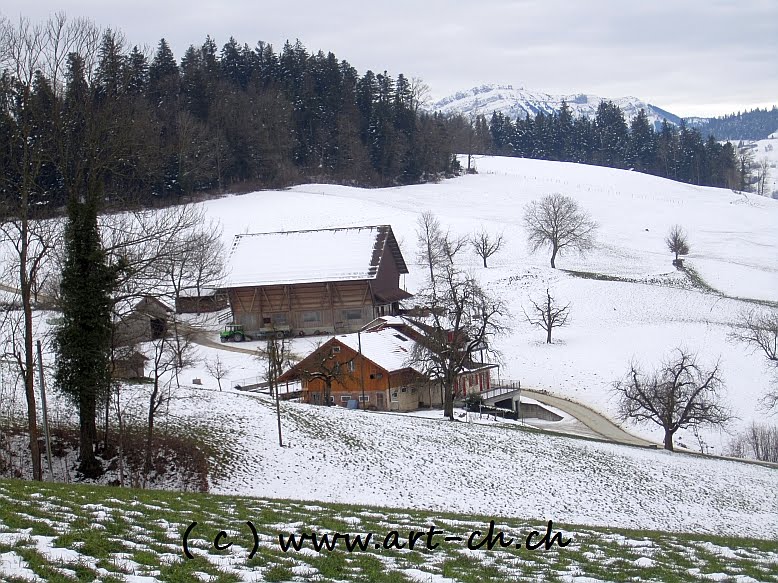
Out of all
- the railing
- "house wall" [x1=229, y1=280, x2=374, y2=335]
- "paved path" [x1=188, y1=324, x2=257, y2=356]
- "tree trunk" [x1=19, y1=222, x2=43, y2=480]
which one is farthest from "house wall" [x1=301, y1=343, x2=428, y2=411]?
"tree trunk" [x1=19, y1=222, x2=43, y2=480]

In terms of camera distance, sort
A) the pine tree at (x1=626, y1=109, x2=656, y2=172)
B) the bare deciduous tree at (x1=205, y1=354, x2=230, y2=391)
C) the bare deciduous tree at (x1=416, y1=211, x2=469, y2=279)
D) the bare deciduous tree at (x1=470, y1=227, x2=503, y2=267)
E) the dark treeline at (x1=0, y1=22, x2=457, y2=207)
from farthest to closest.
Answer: the pine tree at (x1=626, y1=109, x2=656, y2=172) < the dark treeline at (x1=0, y1=22, x2=457, y2=207) < the bare deciduous tree at (x1=470, y1=227, x2=503, y2=267) < the bare deciduous tree at (x1=416, y1=211, x2=469, y2=279) < the bare deciduous tree at (x1=205, y1=354, x2=230, y2=391)

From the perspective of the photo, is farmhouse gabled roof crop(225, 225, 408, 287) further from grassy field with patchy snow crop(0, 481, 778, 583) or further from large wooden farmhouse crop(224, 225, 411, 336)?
grassy field with patchy snow crop(0, 481, 778, 583)

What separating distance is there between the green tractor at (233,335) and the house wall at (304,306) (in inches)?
39.5

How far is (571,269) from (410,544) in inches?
2298

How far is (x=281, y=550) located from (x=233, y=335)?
4460 centimetres

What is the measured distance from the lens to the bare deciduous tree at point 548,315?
175ft

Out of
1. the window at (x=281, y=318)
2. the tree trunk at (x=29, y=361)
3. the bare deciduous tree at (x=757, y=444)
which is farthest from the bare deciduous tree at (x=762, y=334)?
the tree trunk at (x=29, y=361)

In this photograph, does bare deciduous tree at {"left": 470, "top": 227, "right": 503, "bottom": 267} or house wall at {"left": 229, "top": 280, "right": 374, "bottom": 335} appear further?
bare deciduous tree at {"left": 470, "top": 227, "right": 503, "bottom": 267}

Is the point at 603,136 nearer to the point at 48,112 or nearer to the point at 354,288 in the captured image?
the point at 354,288

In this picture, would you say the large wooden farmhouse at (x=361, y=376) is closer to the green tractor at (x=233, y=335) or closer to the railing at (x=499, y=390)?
the railing at (x=499, y=390)

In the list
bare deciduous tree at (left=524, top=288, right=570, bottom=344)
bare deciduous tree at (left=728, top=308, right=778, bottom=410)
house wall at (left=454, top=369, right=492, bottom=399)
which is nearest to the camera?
house wall at (left=454, top=369, right=492, bottom=399)

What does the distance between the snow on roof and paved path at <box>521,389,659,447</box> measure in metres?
8.37

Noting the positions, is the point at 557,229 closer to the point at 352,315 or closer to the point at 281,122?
the point at 352,315

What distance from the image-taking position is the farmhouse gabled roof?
55750 mm
